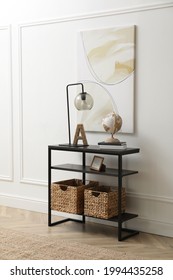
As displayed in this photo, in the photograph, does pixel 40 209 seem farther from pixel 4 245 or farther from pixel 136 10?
pixel 136 10

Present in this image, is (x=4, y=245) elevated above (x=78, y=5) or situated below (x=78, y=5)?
below

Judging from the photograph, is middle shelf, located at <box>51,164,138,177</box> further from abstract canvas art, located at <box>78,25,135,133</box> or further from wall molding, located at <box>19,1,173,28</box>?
wall molding, located at <box>19,1,173,28</box>

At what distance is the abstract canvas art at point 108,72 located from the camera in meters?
4.72

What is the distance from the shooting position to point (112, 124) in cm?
458

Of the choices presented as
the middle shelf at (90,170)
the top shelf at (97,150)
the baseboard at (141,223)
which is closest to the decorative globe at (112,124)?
the top shelf at (97,150)

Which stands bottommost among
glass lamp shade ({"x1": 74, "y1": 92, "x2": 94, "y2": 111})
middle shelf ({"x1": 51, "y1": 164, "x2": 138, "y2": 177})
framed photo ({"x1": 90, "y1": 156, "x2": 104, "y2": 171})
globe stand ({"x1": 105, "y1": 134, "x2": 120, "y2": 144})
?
middle shelf ({"x1": 51, "y1": 164, "x2": 138, "y2": 177})

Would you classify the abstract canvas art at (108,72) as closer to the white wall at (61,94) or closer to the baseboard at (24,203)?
the white wall at (61,94)

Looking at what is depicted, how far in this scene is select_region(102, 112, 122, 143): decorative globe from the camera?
15.0ft

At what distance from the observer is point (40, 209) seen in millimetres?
5531

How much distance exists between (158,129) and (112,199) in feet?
2.57

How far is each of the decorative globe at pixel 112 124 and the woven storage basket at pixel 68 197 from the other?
574mm

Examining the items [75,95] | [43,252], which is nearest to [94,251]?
[43,252]

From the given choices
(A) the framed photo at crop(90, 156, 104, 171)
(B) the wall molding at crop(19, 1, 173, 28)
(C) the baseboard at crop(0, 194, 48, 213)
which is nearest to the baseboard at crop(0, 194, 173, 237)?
(C) the baseboard at crop(0, 194, 48, 213)

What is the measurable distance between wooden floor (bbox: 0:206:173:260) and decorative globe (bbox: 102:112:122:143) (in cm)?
90
